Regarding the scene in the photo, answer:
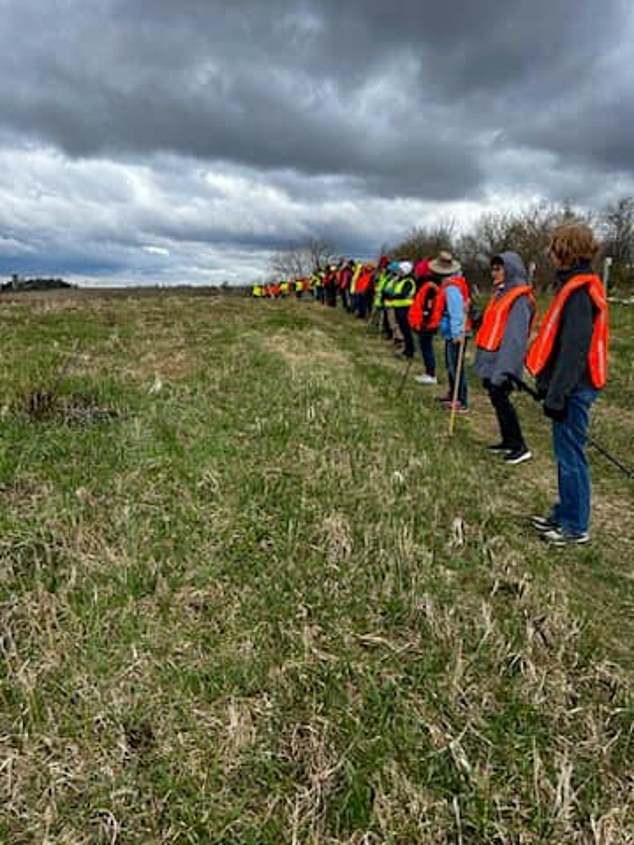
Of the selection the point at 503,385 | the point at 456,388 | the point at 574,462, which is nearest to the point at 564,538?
the point at 574,462

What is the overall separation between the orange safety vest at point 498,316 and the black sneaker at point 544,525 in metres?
2.25

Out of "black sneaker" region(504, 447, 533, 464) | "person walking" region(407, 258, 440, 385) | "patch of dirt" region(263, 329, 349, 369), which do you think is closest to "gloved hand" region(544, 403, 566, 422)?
"black sneaker" region(504, 447, 533, 464)

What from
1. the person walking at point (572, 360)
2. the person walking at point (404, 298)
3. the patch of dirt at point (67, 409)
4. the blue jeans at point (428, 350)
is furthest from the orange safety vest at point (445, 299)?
the patch of dirt at point (67, 409)

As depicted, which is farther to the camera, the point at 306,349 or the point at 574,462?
the point at 306,349

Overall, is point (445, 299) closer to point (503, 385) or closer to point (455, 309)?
point (455, 309)

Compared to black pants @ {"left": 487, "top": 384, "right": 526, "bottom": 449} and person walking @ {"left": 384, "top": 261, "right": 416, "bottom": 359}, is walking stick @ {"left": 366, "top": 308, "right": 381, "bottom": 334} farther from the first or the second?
black pants @ {"left": 487, "top": 384, "right": 526, "bottom": 449}

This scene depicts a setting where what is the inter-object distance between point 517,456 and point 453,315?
288 centimetres

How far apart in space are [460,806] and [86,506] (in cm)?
305

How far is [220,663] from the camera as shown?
2.92m

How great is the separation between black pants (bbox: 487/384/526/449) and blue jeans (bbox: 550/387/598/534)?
186 centimetres

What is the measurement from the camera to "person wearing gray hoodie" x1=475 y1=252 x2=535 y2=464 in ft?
21.0

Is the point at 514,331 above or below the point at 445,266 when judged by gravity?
below

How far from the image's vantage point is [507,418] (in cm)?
686

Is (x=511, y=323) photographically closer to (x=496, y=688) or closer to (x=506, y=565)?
(x=506, y=565)
